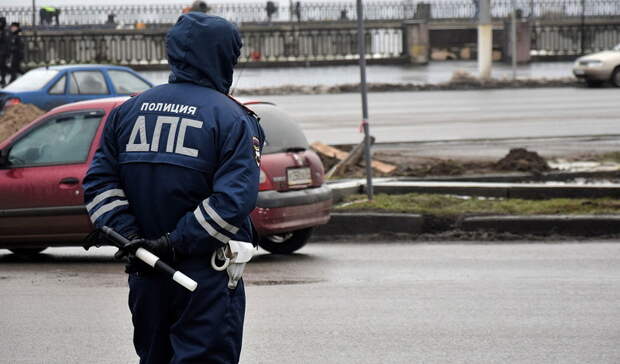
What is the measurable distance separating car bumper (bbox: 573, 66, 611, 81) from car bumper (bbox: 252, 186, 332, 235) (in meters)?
22.5

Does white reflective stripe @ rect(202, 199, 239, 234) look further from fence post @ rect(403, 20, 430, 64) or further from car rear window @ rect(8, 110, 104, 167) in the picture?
fence post @ rect(403, 20, 430, 64)

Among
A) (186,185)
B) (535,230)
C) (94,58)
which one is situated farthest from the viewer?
(94,58)

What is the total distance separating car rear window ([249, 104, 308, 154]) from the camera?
1027 centimetres

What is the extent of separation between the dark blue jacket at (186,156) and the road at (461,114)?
1431cm

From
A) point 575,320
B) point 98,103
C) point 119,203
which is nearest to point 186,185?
point 119,203

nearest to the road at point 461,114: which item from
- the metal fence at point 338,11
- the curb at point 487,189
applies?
the curb at point 487,189

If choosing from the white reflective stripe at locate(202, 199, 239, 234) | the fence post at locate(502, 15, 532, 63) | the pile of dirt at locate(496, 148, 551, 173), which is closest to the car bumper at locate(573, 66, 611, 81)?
the fence post at locate(502, 15, 532, 63)

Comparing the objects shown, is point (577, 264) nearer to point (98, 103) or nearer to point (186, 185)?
point (98, 103)

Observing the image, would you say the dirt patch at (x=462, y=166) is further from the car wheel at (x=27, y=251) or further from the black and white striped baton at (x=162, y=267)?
the black and white striped baton at (x=162, y=267)

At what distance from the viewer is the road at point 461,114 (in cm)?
2019

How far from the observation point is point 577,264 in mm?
9656

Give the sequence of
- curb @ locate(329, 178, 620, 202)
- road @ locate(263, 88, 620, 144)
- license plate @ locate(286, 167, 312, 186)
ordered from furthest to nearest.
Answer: road @ locate(263, 88, 620, 144)
curb @ locate(329, 178, 620, 202)
license plate @ locate(286, 167, 312, 186)

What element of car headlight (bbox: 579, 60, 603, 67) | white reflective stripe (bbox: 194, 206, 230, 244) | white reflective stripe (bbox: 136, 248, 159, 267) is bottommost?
car headlight (bbox: 579, 60, 603, 67)

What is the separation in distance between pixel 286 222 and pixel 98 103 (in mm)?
2028
